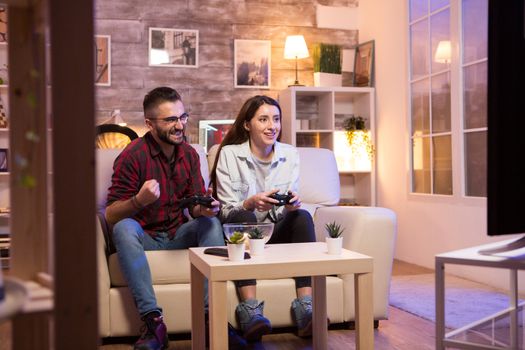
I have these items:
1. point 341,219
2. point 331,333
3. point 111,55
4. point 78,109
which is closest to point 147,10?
point 111,55

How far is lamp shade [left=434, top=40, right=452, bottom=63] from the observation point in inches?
172

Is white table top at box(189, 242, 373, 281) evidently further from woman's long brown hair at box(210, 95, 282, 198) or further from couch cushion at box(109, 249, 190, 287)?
woman's long brown hair at box(210, 95, 282, 198)

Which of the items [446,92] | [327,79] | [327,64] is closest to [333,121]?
[327,79]

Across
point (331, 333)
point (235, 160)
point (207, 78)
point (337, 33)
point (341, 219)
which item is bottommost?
point (331, 333)

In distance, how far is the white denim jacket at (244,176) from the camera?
2.84 meters

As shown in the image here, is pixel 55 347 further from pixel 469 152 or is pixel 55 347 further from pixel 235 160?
pixel 469 152

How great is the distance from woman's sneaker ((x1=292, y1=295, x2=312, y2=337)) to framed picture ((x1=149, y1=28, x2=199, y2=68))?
3.20 meters

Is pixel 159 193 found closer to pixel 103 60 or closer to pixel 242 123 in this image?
pixel 242 123

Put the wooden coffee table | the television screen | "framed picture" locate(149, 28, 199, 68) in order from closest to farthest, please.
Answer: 1. the television screen
2. the wooden coffee table
3. "framed picture" locate(149, 28, 199, 68)

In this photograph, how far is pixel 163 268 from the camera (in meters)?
2.56

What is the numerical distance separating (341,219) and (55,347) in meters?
2.15

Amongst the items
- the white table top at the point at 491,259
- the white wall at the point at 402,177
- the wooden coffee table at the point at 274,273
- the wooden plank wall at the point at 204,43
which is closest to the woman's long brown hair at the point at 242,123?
the wooden coffee table at the point at 274,273

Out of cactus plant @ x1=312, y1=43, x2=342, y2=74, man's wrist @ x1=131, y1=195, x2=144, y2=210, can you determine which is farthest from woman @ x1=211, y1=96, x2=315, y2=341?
cactus plant @ x1=312, y1=43, x2=342, y2=74

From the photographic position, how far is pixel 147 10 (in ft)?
17.3
